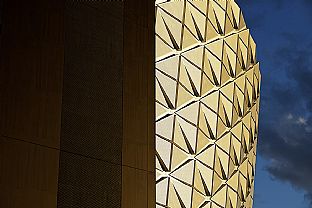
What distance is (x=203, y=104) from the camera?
26.8m

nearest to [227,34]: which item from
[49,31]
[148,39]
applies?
[148,39]

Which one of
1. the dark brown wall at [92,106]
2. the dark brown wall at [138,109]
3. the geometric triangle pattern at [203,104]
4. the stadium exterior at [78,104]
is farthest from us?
the geometric triangle pattern at [203,104]

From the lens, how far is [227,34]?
29.6 m

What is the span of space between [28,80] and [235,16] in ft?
82.9

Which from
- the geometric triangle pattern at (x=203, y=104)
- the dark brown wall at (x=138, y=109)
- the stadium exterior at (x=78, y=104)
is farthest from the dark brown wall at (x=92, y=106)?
the geometric triangle pattern at (x=203, y=104)

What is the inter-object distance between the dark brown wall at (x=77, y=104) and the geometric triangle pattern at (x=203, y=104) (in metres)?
14.8

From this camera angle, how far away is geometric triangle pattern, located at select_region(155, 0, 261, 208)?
2403 centimetres

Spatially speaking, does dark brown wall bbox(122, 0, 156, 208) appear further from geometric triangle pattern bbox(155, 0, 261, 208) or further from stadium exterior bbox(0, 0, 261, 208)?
geometric triangle pattern bbox(155, 0, 261, 208)

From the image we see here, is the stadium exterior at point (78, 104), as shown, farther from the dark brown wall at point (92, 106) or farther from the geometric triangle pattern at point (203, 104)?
the geometric triangle pattern at point (203, 104)

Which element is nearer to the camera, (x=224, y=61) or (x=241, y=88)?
(x=224, y=61)

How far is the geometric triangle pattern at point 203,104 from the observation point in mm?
24031

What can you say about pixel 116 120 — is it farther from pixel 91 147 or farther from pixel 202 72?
pixel 202 72

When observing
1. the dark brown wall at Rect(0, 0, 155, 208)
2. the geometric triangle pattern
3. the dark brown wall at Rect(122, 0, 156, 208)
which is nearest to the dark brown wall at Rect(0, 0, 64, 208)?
the dark brown wall at Rect(0, 0, 155, 208)

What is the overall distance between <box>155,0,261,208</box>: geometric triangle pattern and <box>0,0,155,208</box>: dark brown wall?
14.8m
